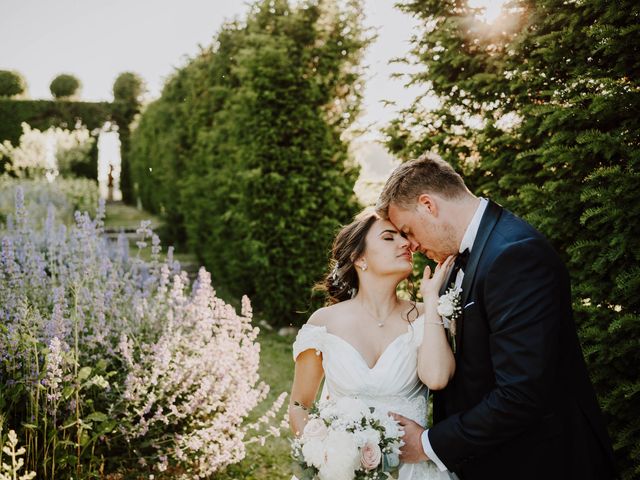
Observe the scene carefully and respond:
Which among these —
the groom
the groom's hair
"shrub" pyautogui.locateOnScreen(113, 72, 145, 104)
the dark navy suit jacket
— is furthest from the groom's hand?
"shrub" pyautogui.locateOnScreen(113, 72, 145, 104)

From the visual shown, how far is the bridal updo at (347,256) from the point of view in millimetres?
2969

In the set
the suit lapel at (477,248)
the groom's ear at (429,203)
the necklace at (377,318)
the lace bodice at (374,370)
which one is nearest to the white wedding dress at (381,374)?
the lace bodice at (374,370)

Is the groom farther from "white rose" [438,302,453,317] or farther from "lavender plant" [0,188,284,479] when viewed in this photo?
"lavender plant" [0,188,284,479]

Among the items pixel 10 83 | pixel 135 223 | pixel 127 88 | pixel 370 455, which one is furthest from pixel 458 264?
pixel 10 83

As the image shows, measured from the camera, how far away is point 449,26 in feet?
12.7

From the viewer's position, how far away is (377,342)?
2830mm

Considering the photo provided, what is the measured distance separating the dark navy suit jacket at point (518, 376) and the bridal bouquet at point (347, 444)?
221 millimetres

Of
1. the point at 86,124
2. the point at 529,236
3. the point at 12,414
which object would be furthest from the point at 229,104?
the point at 86,124

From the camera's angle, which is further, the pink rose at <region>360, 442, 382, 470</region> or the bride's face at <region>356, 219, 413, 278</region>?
the bride's face at <region>356, 219, 413, 278</region>

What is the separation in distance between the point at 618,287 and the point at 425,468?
129cm

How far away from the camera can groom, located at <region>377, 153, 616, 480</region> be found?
1.99 metres

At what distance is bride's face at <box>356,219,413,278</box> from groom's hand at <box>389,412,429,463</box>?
77cm

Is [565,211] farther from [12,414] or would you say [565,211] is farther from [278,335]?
[278,335]

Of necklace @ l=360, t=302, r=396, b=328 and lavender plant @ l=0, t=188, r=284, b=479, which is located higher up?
necklace @ l=360, t=302, r=396, b=328
